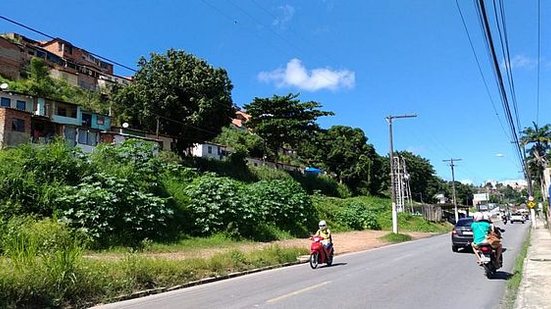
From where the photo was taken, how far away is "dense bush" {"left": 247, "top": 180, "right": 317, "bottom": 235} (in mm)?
32406

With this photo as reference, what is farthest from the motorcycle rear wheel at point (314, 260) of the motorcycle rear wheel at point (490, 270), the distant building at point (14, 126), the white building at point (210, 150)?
the white building at point (210, 150)

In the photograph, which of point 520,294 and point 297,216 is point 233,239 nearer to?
point 297,216

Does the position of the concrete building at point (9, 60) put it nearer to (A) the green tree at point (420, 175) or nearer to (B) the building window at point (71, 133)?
(B) the building window at point (71, 133)

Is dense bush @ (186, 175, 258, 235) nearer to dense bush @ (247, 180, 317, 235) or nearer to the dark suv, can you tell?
dense bush @ (247, 180, 317, 235)

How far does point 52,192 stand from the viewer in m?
20.5

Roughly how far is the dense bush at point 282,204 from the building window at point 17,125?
19.3m

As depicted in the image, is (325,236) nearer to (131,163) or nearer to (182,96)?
(131,163)

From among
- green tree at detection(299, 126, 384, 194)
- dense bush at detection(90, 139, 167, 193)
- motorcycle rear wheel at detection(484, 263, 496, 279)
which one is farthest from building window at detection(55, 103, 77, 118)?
motorcycle rear wheel at detection(484, 263, 496, 279)

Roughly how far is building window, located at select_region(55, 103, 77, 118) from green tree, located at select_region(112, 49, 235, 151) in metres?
7.30

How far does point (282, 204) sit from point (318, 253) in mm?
16689

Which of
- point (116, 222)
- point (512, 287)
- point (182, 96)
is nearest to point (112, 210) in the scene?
point (116, 222)

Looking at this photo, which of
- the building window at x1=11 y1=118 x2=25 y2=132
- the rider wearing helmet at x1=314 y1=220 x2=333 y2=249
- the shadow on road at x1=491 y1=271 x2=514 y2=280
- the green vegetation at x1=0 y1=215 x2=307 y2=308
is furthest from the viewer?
the building window at x1=11 y1=118 x2=25 y2=132

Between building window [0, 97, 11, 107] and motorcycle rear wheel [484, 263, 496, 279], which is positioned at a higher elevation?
building window [0, 97, 11, 107]

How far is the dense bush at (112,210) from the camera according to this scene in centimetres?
1998
